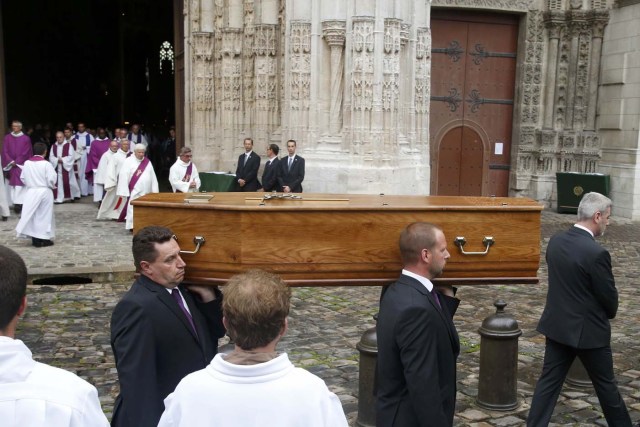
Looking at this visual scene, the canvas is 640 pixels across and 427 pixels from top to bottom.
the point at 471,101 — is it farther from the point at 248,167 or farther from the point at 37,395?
the point at 37,395

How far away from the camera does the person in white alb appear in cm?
193

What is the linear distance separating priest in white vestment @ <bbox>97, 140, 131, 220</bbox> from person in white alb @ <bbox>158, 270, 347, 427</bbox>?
12220mm

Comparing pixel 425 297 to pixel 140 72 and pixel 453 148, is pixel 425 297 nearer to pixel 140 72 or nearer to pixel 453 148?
pixel 453 148

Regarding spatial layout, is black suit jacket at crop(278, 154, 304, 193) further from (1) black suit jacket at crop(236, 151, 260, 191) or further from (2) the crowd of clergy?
(2) the crowd of clergy

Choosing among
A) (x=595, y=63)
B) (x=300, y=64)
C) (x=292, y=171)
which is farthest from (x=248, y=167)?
Answer: (x=595, y=63)

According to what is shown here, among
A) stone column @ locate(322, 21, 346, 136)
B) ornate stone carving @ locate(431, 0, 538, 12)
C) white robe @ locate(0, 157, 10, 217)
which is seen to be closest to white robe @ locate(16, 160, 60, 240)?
white robe @ locate(0, 157, 10, 217)

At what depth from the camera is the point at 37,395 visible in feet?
5.84

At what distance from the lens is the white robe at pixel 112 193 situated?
14.4m

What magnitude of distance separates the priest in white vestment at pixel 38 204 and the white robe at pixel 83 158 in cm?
704

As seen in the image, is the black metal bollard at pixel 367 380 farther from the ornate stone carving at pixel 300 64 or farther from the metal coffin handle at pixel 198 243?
the ornate stone carving at pixel 300 64

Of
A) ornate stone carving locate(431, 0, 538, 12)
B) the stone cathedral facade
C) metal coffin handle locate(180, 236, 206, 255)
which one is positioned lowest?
metal coffin handle locate(180, 236, 206, 255)

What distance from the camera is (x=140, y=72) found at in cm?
3366

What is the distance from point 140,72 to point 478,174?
72.4 feet

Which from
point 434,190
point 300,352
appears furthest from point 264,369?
point 434,190
